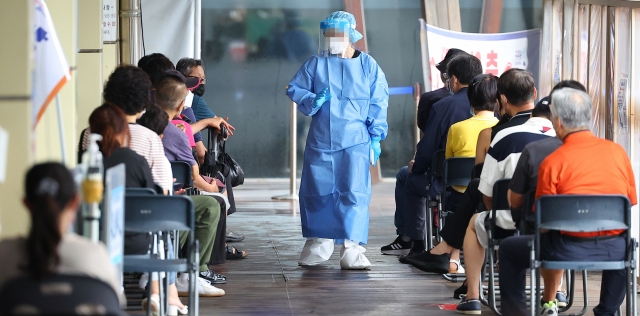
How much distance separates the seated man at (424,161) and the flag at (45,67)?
2720 millimetres

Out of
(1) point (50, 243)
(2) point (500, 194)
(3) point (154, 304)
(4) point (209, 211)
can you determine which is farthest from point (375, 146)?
(1) point (50, 243)

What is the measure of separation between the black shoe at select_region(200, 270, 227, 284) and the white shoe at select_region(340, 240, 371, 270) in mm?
773

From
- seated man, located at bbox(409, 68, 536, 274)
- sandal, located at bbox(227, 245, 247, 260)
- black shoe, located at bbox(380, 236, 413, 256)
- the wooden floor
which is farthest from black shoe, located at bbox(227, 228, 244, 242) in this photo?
seated man, located at bbox(409, 68, 536, 274)

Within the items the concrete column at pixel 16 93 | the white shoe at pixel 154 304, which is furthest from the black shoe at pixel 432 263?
the concrete column at pixel 16 93

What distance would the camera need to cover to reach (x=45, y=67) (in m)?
3.51

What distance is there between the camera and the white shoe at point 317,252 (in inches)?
227

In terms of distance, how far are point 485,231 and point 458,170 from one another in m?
0.93

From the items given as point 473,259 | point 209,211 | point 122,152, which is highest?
point 122,152

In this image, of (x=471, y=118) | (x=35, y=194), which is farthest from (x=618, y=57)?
(x=35, y=194)

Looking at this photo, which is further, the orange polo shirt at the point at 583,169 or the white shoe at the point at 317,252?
the white shoe at the point at 317,252

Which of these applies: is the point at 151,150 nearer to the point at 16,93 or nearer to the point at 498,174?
the point at 16,93

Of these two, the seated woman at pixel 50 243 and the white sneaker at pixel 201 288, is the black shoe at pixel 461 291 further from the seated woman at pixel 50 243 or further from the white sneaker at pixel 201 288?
the seated woman at pixel 50 243

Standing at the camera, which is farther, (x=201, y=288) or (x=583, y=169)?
(x=201, y=288)

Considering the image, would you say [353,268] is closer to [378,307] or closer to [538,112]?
[378,307]
